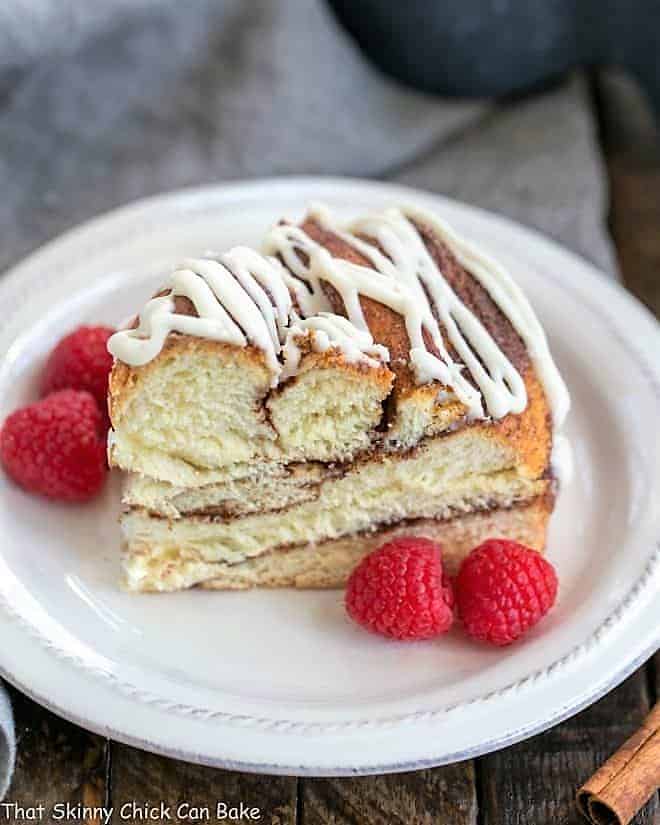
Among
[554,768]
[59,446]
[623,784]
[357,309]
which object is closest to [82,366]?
[59,446]

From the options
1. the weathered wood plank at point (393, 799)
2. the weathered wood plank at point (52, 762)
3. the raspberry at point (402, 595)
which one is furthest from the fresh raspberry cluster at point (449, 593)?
the weathered wood plank at point (52, 762)

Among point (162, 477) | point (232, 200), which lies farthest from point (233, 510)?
point (232, 200)

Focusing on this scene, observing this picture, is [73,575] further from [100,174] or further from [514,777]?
[100,174]

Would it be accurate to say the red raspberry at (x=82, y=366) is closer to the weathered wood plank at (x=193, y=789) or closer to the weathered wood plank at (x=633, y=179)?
the weathered wood plank at (x=193, y=789)

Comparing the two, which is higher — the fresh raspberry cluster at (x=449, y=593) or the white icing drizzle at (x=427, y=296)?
the white icing drizzle at (x=427, y=296)

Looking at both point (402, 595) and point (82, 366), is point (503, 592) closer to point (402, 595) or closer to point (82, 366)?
point (402, 595)
